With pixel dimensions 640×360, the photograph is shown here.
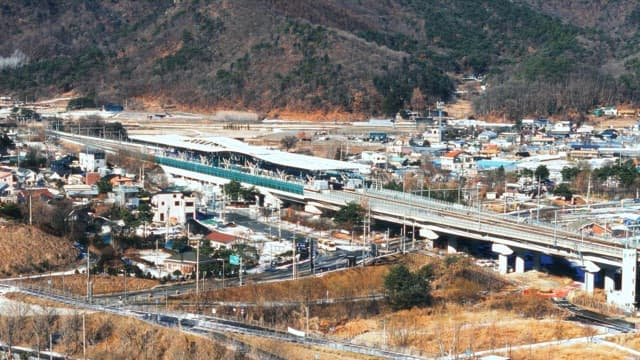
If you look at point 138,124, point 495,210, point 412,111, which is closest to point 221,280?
point 495,210

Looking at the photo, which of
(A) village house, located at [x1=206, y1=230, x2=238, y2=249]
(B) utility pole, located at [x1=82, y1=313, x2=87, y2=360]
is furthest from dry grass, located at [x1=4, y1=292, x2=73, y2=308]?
(A) village house, located at [x1=206, y1=230, x2=238, y2=249]

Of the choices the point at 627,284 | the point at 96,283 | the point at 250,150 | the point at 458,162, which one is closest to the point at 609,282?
the point at 627,284

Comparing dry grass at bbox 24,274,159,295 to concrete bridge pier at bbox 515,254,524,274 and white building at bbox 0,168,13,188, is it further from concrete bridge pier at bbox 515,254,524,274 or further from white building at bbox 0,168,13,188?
white building at bbox 0,168,13,188

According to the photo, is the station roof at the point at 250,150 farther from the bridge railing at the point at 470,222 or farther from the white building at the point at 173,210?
the white building at the point at 173,210

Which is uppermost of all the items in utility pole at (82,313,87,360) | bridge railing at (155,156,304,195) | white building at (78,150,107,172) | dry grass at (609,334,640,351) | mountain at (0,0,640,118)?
mountain at (0,0,640,118)

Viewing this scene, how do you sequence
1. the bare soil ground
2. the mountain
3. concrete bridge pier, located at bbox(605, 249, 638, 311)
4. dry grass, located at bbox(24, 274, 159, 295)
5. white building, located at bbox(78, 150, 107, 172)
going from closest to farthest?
concrete bridge pier, located at bbox(605, 249, 638, 311), dry grass, located at bbox(24, 274, 159, 295), the bare soil ground, white building, located at bbox(78, 150, 107, 172), the mountain

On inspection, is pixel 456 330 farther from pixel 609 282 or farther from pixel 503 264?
pixel 503 264
